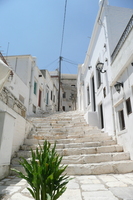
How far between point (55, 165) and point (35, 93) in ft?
44.5

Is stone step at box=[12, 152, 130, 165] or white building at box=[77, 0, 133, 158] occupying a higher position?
white building at box=[77, 0, 133, 158]

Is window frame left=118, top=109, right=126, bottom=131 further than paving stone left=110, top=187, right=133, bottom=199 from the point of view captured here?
Yes

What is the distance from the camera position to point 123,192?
262 centimetres

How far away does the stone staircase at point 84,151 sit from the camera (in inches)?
169

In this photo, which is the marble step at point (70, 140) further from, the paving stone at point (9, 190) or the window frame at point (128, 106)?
the paving stone at point (9, 190)

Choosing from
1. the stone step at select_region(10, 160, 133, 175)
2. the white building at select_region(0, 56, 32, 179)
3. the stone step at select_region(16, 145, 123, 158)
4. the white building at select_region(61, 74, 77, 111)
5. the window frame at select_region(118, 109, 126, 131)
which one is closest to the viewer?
the white building at select_region(0, 56, 32, 179)

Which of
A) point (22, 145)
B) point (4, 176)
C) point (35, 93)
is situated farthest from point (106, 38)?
point (35, 93)

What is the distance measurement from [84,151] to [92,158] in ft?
1.63

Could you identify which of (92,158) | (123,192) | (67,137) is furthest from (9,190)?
(67,137)

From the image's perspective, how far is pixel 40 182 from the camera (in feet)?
5.43

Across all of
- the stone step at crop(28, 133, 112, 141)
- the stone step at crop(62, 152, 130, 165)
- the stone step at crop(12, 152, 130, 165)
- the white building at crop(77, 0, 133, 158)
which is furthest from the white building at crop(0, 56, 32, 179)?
the white building at crop(77, 0, 133, 158)

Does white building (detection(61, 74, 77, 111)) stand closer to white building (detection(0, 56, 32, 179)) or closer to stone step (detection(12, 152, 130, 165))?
white building (detection(0, 56, 32, 179))

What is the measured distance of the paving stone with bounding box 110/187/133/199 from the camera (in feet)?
7.98

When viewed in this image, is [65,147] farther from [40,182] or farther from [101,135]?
[40,182]
